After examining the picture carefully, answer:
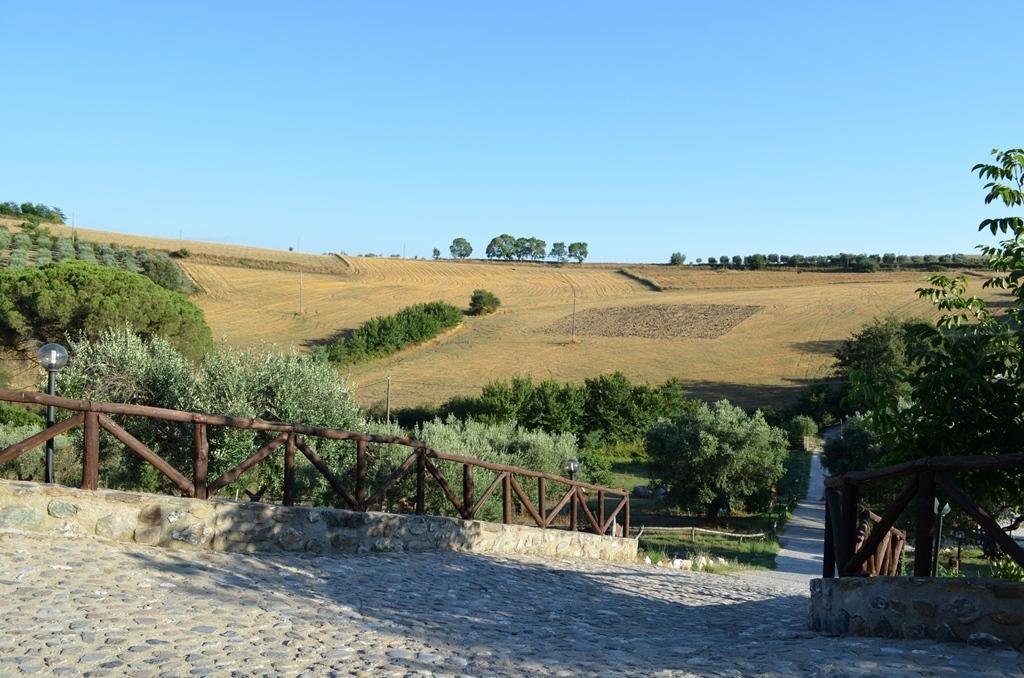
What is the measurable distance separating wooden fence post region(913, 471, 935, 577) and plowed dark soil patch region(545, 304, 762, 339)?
62.0 metres

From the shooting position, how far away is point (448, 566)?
31.7 ft

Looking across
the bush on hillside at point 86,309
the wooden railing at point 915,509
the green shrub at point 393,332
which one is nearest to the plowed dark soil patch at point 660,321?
the green shrub at point 393,332

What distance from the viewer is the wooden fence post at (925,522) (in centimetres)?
568

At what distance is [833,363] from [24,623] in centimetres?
5828

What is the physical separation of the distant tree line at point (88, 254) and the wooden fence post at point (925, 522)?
60.9m

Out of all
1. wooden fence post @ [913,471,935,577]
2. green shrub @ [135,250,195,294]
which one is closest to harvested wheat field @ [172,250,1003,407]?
green shrub @ [135,250,195,294]

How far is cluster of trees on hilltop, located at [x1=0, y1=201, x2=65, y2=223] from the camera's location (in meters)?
89.4

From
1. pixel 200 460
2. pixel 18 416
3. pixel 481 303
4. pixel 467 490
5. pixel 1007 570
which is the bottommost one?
pixel 18 416

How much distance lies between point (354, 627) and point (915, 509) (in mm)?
4102

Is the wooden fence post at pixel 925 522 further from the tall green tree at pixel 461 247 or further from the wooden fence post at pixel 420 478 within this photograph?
the tall green tree at pixel 461 247

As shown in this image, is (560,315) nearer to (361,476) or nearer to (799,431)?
(799,431)

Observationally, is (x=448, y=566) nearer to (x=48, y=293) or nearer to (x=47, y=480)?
(x=47, y=480)

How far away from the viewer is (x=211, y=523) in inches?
323

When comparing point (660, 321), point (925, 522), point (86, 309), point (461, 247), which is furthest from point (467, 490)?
point (461, 247)
